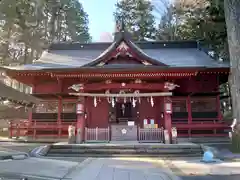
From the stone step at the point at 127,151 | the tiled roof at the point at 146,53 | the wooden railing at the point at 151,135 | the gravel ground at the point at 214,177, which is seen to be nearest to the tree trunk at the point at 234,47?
the tiled roof at the point at 146,53

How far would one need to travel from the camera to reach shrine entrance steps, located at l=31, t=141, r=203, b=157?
1073 cm

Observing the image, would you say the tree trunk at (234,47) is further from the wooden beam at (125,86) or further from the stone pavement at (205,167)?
the wooden beam at (125,86)

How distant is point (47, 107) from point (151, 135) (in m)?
7.37

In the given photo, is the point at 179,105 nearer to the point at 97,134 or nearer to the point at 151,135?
the point at 151,135

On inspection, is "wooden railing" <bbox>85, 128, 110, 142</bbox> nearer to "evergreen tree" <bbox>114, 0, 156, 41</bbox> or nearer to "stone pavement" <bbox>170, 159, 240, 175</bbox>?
"stone pavement" <bbox>170, 159, 240, 175</bbox>

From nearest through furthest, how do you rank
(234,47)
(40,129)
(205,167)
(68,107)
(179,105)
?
(205,167), (234,47), (40,129), (179,105), (68,107)

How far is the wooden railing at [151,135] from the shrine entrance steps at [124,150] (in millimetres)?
1075

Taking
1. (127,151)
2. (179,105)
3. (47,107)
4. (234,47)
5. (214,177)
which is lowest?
(127,151)

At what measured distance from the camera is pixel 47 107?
1553cm

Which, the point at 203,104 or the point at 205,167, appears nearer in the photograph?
the point at 205,167

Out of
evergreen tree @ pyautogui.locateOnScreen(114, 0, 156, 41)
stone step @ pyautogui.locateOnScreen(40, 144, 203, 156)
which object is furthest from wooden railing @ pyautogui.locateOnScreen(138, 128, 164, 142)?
evergreen tree @ pyautogui.locateOnScreen(114, 0, 156, 41)

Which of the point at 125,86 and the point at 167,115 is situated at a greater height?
the point at 125,86

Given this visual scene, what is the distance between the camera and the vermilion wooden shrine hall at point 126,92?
1259 cm

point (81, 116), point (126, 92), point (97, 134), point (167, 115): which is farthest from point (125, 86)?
point (97, 134)
